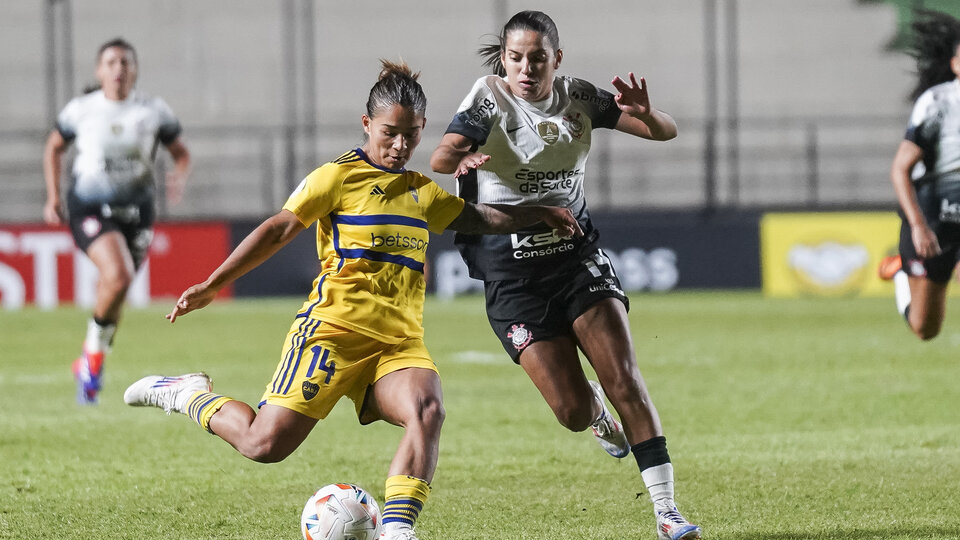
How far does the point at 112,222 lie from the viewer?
9516 mm

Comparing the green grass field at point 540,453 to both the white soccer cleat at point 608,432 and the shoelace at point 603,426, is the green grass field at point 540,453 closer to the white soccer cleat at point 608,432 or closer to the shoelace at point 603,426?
the white soccer cleat at point 608,432

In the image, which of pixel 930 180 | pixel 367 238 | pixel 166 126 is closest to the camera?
pixel 367 238

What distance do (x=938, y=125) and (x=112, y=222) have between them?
5.43 metres

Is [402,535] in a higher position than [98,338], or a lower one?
higher

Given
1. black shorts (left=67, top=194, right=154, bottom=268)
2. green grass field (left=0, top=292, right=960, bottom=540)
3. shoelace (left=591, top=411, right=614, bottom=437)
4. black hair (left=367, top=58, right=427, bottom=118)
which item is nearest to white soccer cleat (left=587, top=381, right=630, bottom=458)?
shoelace (left=591, top=411, right=614, bottom=437)

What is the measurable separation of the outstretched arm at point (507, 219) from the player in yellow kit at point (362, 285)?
12cm

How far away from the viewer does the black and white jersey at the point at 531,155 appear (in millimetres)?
5668

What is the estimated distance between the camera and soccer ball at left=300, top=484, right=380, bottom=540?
487 cm

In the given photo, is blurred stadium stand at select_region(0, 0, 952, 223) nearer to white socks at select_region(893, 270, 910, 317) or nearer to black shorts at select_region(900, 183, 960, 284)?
white socks at select_region(893, 270, 910, 317)

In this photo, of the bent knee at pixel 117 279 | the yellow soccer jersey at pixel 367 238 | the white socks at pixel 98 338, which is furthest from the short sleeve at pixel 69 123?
the yellow soccer jersey at pixel 367 238

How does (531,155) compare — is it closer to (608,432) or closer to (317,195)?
(317,195)

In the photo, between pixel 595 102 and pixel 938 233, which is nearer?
pixel 595 102

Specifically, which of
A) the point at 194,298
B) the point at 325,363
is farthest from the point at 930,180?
the point at 194,298

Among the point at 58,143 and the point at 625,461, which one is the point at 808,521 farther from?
the point at 58,143
